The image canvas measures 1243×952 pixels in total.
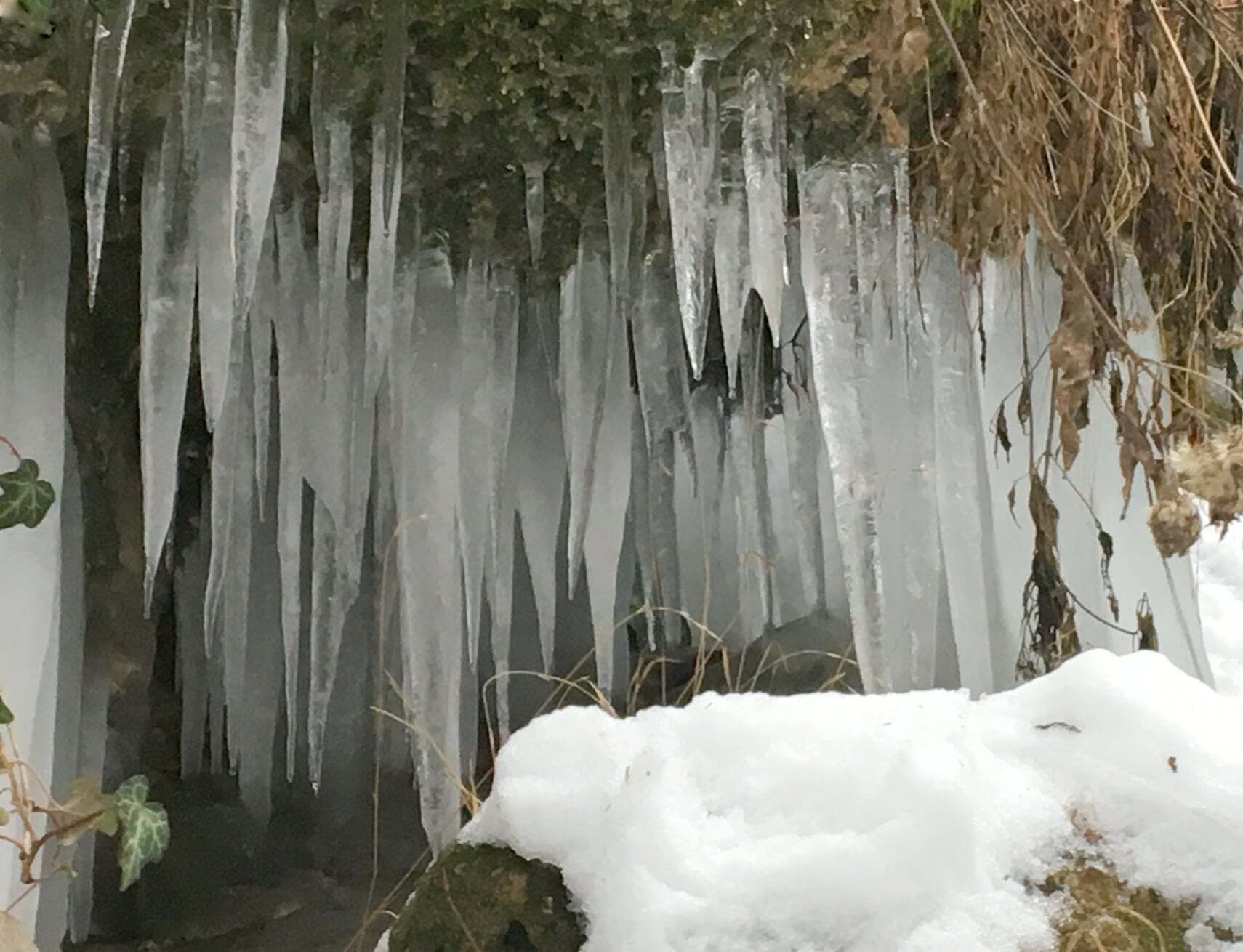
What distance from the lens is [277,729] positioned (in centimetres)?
270

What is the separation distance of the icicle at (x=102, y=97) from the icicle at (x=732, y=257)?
2.80ft

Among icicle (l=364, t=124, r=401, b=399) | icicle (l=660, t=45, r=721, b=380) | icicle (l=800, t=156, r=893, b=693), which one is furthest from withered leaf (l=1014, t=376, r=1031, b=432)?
icicle (l=364, t=124, r=401, b=399)

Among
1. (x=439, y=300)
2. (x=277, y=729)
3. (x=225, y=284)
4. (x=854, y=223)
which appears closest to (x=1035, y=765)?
(x=854, y=223)

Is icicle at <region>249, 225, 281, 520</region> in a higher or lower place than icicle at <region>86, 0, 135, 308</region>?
lower

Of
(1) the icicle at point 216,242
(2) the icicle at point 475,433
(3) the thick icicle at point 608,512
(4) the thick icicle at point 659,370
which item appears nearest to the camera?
(1) the icicle at point 216,242

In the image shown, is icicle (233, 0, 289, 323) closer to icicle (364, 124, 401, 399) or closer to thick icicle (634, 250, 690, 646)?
icicle (364, 124, 401, 399)

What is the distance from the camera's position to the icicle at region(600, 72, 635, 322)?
142 centimetres

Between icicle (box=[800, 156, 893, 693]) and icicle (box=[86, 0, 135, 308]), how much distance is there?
40.6 inches

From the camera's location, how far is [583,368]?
1918 millimetres

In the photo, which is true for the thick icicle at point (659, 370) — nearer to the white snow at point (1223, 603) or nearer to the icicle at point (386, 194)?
the icicle at point (386, 194)

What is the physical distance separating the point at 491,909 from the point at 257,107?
103cm

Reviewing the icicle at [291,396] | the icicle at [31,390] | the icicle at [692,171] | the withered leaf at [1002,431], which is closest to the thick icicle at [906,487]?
the withered leaf at [1002,431]

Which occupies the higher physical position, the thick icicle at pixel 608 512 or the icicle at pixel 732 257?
the icicle at pixel 732 257

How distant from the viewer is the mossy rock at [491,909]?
0.85 m
